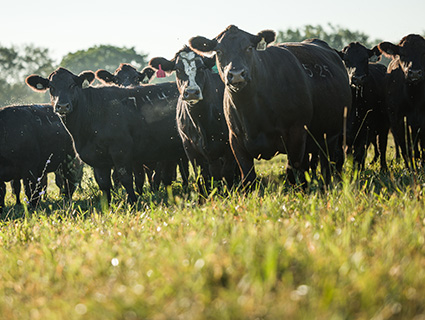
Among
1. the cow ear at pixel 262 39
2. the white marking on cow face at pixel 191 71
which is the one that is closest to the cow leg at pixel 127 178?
the white marking on cow face at pixel 191 71

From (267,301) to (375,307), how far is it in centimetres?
42

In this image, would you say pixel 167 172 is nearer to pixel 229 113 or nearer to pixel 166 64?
pixel 166 64

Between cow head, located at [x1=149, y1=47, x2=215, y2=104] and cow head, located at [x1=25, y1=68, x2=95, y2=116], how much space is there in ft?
6.08

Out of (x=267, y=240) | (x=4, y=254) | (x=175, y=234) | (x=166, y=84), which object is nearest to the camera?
(x=267, y=240)

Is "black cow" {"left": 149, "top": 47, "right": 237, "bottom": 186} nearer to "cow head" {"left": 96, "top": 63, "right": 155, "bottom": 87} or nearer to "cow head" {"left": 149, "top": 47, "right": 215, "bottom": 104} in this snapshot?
"cow head" {"left": 149, "top": 47, "right": 215, "bottom": 104}

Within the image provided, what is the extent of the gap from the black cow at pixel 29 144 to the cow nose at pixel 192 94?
3978 mm

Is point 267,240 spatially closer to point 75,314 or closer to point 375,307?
point 375,307

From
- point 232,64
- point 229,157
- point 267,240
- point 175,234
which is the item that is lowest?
point 229,157

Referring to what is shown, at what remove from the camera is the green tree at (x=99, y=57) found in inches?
3155

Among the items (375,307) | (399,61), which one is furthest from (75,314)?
(399,61)

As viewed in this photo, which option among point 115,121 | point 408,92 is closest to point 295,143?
point 408,92

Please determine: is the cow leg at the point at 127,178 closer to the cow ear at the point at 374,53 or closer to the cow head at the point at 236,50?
the cow head at the point at 236,50

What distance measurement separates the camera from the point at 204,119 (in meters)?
7.12

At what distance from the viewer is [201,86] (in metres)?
7.10
